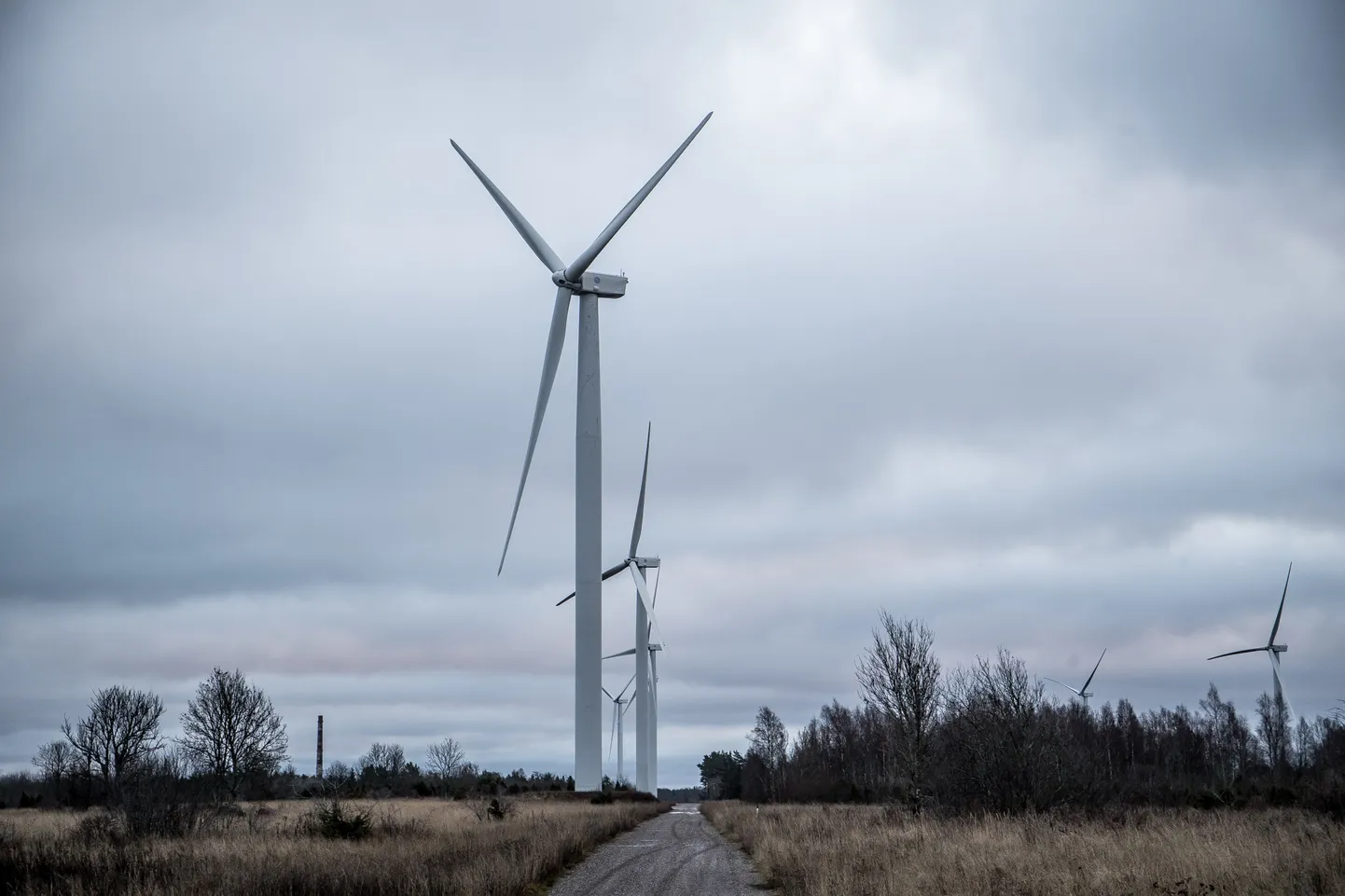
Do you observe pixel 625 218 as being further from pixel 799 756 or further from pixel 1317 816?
pixel 799 756

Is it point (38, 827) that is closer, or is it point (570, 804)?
point (38, 827)

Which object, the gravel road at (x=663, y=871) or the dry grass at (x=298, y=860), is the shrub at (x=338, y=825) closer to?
the dry grass at (x=298, y=860)

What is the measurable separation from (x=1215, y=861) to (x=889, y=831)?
1175cm

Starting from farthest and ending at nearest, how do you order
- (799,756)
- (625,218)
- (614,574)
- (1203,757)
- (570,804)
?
(799,756)
(1203,757)
(614,574)
(625,218)
(570,804)

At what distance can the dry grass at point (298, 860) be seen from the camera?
51.6 ft

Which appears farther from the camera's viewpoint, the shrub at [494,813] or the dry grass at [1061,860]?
the shrub at [494,813]

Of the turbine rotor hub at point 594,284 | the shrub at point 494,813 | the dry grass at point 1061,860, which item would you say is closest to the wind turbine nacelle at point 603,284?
the turbine rotor hub at point 594,284

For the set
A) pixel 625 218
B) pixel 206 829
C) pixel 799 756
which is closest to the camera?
pixel 206 829

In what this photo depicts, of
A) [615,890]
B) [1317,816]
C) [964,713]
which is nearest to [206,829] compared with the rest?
[615,890]

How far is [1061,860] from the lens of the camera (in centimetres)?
1664

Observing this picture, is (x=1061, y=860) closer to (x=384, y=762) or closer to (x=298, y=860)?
(x=298, y=860)

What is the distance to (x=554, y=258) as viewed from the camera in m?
49.8

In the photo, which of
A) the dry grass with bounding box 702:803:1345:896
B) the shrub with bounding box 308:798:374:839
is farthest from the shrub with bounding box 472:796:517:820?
the dry grass with bounding box 702:803:1345:896

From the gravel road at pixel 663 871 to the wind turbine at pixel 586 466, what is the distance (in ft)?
39.8
